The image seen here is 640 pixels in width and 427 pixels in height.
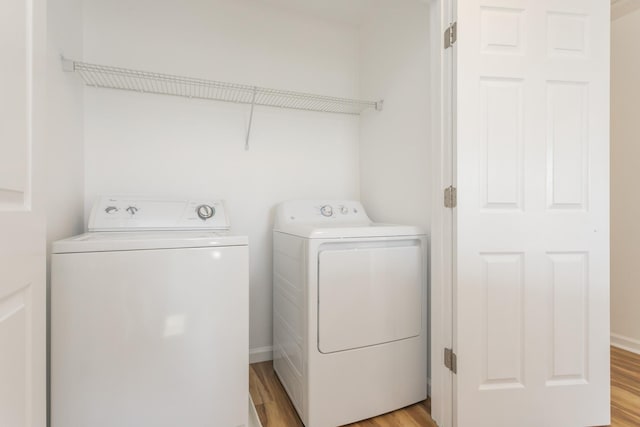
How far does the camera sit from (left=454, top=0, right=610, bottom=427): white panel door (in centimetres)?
138

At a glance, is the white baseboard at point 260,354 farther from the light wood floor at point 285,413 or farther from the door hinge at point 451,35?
the door hinge at point 451,35

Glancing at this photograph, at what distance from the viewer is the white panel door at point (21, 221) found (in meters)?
0.62

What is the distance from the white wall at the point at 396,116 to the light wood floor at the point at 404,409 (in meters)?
0.99

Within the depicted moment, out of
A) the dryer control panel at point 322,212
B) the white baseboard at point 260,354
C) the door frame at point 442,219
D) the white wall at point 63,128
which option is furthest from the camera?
the white baseboard at point 260,354

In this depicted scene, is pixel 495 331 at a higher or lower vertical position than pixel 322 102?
lower

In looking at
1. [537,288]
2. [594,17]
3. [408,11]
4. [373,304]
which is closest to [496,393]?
[537,288]

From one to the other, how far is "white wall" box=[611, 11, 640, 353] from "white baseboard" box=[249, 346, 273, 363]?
2.59 metres

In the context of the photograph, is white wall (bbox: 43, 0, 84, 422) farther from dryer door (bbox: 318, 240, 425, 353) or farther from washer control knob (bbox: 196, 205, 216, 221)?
dryer door (bbox: 318, 240, 425, 353)

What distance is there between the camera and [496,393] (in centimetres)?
139

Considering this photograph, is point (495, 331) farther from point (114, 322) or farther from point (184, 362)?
point (114, 322)

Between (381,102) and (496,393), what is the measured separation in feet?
5.98

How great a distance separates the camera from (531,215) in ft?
4.62

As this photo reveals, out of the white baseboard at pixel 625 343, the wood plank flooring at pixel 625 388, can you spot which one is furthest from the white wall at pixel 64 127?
the white baseboard at pixel 625 343

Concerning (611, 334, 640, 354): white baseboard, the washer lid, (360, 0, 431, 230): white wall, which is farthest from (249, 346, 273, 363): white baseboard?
(611, 334, 640, 354): white baseboard
